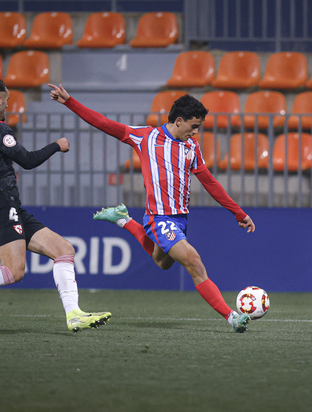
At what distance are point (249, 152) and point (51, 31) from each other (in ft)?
15.7

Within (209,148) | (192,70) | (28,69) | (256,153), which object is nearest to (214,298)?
(256,153)

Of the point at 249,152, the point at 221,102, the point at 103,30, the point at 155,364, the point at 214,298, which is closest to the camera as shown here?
the point at 155,364

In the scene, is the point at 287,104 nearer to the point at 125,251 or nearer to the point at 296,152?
the point at 296,152

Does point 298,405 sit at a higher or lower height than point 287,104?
lower

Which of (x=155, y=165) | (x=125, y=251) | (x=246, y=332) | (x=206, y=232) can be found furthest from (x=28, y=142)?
(x=246, y=332)

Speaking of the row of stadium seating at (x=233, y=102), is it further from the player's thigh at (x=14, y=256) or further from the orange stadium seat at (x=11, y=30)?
the player's thigh at (x=14, y=256)

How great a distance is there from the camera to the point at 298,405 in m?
2.53

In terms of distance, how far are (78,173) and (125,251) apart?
115 centimetres

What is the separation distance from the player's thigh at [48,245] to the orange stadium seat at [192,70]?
653 cm

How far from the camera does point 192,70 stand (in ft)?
35.6

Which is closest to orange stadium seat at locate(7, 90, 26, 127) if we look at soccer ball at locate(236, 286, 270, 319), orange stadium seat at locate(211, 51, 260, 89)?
orange stadium seat at locate(211, 51, 260, 89)

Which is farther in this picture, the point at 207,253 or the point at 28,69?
the point at 28,69

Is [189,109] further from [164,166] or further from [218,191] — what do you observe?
[218,191]

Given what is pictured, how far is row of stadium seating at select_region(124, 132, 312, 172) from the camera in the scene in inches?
323
